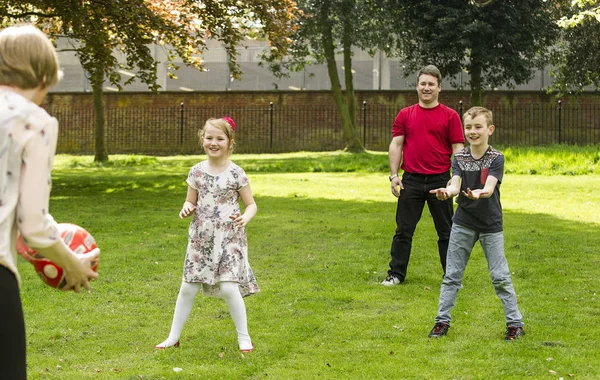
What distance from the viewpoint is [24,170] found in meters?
3.29

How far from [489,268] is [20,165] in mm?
4382

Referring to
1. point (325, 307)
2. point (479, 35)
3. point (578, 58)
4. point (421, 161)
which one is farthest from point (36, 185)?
point (578, 58)

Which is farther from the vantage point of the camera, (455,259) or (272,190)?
(272,190)

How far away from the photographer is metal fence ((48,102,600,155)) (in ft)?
118

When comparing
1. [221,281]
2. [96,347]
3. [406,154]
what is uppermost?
[406,154]

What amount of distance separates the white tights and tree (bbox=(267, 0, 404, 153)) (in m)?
25.5

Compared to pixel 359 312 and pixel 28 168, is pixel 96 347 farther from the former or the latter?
pixel 28 168

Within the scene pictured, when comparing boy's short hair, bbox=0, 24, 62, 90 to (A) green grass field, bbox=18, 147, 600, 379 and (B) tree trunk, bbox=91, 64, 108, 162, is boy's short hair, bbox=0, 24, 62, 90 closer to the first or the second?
(A) green grass field, bbox=18, 147, 600, 379

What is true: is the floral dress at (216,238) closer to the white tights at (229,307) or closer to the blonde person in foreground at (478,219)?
the white tights at (229,307)

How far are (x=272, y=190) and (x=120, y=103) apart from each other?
19317mm

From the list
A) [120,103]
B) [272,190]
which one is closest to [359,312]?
[272,190]

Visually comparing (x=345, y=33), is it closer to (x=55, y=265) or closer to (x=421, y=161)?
(x=421, y=161)

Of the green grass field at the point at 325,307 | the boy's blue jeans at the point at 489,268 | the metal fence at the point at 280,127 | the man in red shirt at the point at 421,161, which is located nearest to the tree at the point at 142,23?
the green grass field at the point at 325,307

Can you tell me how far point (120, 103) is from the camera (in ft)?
123
